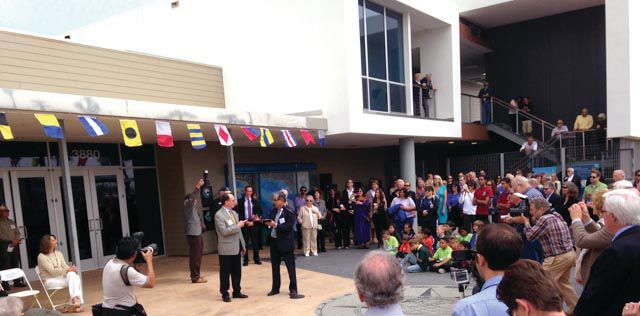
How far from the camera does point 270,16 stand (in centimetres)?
1195

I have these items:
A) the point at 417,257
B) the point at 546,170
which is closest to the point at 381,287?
the point at 417,257

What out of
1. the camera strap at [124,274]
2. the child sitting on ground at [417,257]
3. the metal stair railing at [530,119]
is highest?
the metal stair railing at [530,119]

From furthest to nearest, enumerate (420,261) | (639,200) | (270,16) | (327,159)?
(327,159) → (270,16) → (420,261) → (639,200)

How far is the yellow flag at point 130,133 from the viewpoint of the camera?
6688 mm

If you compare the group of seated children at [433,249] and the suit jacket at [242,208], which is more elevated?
the suit jacket at [242,208]

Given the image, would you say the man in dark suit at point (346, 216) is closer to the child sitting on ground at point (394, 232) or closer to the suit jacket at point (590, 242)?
the child sitting on ground at point (394, 232)

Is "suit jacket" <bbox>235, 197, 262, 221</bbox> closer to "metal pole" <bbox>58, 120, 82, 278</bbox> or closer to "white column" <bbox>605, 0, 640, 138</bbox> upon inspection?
"metal pole" <bbox>58, 120, 82, 278</bbox>

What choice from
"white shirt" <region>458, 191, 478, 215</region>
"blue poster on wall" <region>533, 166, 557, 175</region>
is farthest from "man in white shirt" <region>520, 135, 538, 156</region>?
"white shirt" <region>458, 191, 478, 215</region>

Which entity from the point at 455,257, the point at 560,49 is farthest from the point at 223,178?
the point at 560,49

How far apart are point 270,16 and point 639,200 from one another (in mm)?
10662

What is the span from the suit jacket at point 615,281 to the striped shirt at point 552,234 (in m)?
2.54

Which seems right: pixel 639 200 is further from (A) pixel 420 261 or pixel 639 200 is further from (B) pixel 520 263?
(A) pixel 420 261

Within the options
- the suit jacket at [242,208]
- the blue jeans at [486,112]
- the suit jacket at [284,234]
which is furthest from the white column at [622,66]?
the suit jacket at [284,234]

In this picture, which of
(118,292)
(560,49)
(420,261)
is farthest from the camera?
(560,49)
